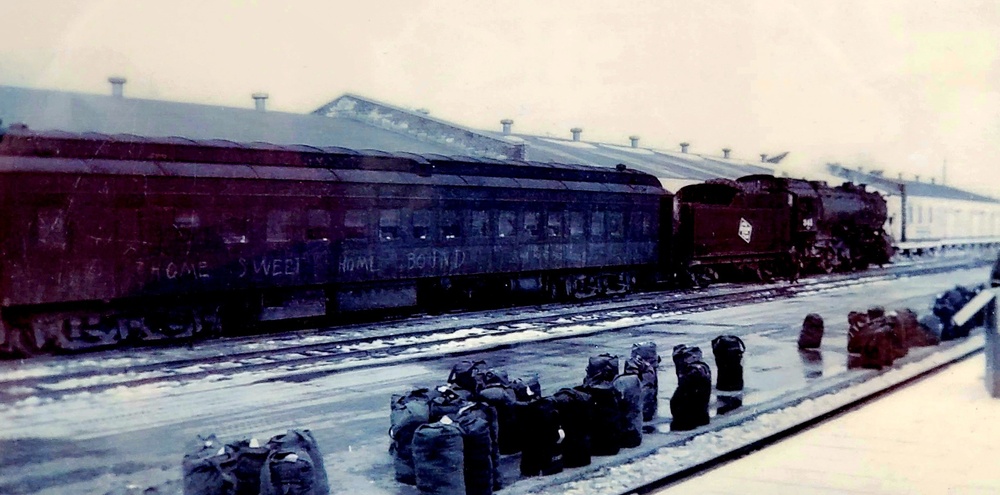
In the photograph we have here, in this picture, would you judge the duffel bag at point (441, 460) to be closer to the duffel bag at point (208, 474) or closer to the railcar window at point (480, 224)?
the duffel bag at point (208, 474)

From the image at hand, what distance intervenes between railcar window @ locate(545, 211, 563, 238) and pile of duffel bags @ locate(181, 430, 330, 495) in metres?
14.2

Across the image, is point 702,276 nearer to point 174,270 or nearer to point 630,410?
point 174,270

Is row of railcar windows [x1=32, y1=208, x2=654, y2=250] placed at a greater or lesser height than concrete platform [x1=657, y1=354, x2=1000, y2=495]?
greater

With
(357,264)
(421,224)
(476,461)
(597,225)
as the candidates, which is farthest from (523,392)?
(597,225)

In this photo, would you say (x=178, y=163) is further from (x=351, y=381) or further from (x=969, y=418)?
(x=969, y=418)

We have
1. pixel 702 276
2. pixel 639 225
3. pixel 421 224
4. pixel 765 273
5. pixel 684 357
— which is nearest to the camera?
pixel 684 357

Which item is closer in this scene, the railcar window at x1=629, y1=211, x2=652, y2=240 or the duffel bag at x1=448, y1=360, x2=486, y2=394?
the duffel bag at x1=448, y1=360, x2=486, y2=394

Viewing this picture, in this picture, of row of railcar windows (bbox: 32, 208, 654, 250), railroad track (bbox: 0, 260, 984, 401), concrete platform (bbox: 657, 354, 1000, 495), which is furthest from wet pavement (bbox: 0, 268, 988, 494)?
row of railcar windows (bbox: 32, 208, 654, 250)

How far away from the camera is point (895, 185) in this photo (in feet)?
114

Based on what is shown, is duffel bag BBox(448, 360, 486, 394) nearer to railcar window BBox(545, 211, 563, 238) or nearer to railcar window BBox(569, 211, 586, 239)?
railcar window BBox(545, 211, 563, 238)

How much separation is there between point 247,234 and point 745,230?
652 inches

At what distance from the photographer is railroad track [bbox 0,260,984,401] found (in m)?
10.3

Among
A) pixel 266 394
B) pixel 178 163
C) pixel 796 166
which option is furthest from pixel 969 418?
pixel 796 166

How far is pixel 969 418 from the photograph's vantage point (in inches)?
335
